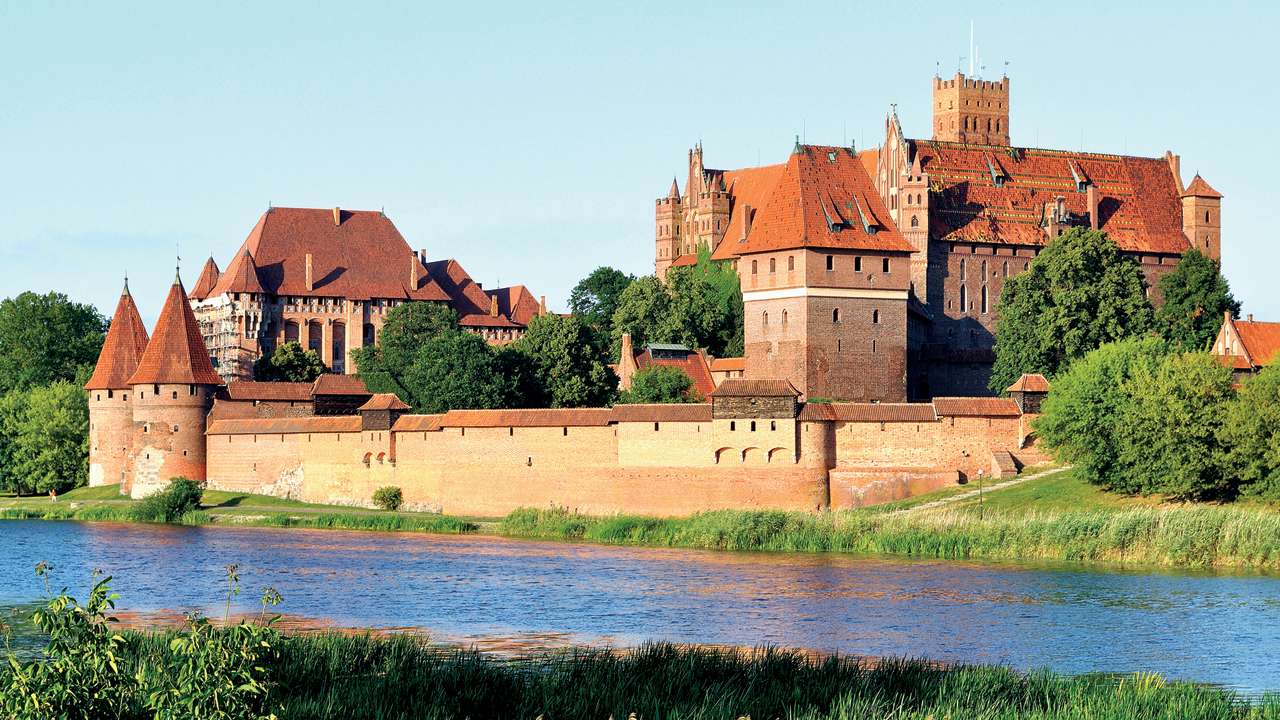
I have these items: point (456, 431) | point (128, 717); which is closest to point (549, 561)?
point (456, 431)

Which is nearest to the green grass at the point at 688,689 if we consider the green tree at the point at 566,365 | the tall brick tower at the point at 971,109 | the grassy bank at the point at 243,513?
the grassy bank at the point at 243,513

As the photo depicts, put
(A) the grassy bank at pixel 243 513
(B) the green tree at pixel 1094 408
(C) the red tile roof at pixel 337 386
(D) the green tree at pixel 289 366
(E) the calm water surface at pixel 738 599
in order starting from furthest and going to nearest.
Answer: (D) the green tree at pixel 289 366, (C) the red tile roof at pixel 337 386, (A) the grassy bank at pixel 243 513, (B) the green tree at pixel 1094 408, (E) the calm water surface at pixel 738 599

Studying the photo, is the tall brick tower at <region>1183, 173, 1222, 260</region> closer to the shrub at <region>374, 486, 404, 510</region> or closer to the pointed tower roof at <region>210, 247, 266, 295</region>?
the shrub at <region>374, 486, 404, 510</region>

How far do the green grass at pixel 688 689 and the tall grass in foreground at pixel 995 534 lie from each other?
13133 mm

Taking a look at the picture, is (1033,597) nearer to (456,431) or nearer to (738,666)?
(738,666)

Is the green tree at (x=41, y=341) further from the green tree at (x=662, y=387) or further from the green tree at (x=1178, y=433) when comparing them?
the green tree at (x=1178, y=433)

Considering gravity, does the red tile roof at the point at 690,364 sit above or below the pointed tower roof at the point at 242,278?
below

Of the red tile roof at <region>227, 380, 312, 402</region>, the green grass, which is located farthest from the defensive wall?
the green grass

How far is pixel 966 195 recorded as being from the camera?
195 ft

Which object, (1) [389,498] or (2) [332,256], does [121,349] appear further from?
(2) [332,256]

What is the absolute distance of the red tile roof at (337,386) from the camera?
54781mm

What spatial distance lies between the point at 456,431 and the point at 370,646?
27.5 meters

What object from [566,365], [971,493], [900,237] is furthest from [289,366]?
[971,493]

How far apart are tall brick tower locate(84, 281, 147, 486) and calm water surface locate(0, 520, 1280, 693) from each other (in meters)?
16.7
